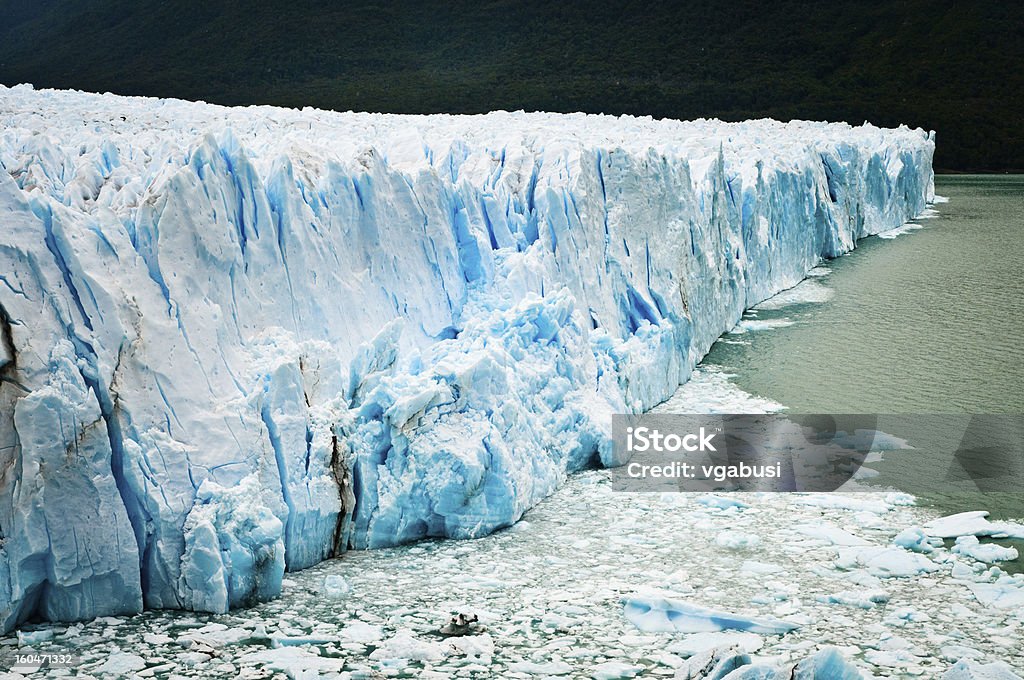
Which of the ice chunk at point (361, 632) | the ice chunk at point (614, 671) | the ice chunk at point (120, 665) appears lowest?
the ice chunk at point (614, 671)

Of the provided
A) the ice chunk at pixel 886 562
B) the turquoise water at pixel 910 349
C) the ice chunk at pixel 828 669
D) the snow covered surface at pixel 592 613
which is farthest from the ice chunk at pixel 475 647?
the turquoise water at pixel 910 349

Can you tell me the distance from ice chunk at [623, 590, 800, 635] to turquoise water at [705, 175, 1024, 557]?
5.57ft

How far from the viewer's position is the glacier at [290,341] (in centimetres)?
454

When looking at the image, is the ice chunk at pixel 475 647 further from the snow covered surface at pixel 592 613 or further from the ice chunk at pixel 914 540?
the ice chunk at pixel 914 540

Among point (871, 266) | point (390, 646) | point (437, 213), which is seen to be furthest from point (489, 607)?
point (871, 266)

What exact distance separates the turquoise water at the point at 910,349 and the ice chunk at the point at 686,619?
170cm

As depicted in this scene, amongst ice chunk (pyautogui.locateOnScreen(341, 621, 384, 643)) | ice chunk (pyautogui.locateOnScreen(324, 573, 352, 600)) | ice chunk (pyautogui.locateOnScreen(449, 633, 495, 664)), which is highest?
ice chunk (pyautogui.locateOnScreen(324, 573, 352, 600))

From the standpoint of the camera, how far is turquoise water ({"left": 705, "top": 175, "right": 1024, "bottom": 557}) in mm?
7477

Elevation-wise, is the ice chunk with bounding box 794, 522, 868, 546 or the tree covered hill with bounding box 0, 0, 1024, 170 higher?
the tree covered hill with bounding box 0, 0, 1024, 170

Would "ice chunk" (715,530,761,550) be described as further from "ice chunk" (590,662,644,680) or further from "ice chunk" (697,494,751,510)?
"ice chunk" (590,662,644,680)

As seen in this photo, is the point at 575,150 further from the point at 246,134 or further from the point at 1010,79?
the point at 1010,79

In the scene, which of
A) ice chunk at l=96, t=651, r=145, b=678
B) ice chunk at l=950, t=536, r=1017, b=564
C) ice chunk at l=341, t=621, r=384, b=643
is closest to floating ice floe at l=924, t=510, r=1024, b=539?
ice chunk at l=950, t=536, r=1017, b=564

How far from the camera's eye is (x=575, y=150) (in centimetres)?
819

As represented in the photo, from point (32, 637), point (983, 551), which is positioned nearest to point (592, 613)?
point (983, 551)
